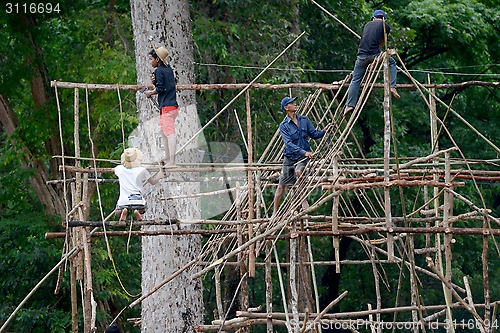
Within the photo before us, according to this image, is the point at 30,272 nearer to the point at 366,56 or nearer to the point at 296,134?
the point at 296,134

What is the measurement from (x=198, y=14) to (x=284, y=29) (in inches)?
54.4

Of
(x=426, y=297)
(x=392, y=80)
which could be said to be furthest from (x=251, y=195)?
(x=426, y=297)

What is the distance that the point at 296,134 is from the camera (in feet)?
30.6

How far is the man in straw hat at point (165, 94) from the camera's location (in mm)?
9539

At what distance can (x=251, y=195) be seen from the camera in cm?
938

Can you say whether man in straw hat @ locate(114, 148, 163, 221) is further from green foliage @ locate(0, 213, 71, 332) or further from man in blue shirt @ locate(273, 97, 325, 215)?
green foliage @ locate(0, 213, 71, 332)

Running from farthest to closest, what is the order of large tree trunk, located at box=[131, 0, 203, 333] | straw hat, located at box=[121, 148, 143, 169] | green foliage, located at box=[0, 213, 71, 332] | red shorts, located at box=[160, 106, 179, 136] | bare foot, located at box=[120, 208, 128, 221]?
1. green foliage, located at box=[0, 213, 71, 332]
2. large tree trunk, located at box=[131, 0, 203, 333]
3. red shorts, located at box=[160, 106, 179, 136]
4. straw hat, located at box=[121, 148, 143, 169]
5. bare foot, located at box=[120, 208, 128, 221]

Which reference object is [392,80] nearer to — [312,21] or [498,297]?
[312,21]

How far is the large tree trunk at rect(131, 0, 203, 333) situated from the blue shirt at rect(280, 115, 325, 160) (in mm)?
1659

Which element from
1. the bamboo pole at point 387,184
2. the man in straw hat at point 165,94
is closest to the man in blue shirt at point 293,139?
the bamboo pole at point 387,184

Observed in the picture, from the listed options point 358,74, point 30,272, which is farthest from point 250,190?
point 30,272

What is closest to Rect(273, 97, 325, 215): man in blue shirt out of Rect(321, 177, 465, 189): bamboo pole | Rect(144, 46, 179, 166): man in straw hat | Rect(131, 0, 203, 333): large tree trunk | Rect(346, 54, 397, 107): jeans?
Rect(346, 54, 397, 107): jeans

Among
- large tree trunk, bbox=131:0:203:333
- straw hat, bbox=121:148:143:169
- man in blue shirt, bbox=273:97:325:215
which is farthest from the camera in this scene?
large tree trunk, bbox=131:0:203:333

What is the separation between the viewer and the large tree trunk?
34.3ft
